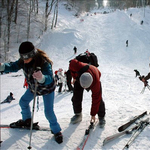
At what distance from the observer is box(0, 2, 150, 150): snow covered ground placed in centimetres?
301

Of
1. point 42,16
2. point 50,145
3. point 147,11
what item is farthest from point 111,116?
point 147,11

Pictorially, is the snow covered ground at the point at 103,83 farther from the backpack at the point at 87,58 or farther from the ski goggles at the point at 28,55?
the ski goggles at the point at 28,55

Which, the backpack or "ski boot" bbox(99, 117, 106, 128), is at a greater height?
the backpack

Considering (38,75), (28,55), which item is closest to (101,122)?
(38,75)

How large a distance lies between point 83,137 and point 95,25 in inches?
1191

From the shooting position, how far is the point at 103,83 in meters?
10.8

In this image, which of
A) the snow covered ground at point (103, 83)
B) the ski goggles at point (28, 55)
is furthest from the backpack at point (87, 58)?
the snow covered ground at point (103, 83)

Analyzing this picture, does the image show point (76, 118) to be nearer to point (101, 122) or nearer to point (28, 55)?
point (101, 122)

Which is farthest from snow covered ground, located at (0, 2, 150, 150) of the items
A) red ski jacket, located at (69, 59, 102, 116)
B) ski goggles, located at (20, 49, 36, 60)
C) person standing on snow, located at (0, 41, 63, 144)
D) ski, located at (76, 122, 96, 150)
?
ski goggles, located at (20, 49, 36, 60)

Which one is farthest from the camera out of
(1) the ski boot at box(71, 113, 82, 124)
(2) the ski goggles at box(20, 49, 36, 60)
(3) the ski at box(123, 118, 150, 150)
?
(1) the ski boot at box(71, 113, 82, 124)

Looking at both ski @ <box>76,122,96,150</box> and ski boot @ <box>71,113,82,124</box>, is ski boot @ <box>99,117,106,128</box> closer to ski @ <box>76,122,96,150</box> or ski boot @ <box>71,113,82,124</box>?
ski @ <box>76,122,96,150</box>

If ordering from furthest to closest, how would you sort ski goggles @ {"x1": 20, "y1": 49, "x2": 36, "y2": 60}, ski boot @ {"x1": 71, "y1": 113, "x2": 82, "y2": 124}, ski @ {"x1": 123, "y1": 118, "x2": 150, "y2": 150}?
1. ski boot @ {"x1": 71, "y1": 113, "x2": 82, "y2": 124}
2. ski @ {"x1": 123, "y1": 118, "x2": 150, "y2": 150}
3. ski goggles @ {"x1": 20, "y1": 49, "x2": 36, "y2": 60}

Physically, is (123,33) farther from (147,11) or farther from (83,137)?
(83,137)

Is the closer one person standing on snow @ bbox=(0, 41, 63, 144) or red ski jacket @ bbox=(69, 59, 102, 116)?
person standing on snow @ bbox=(0, 41, 63, 144)
